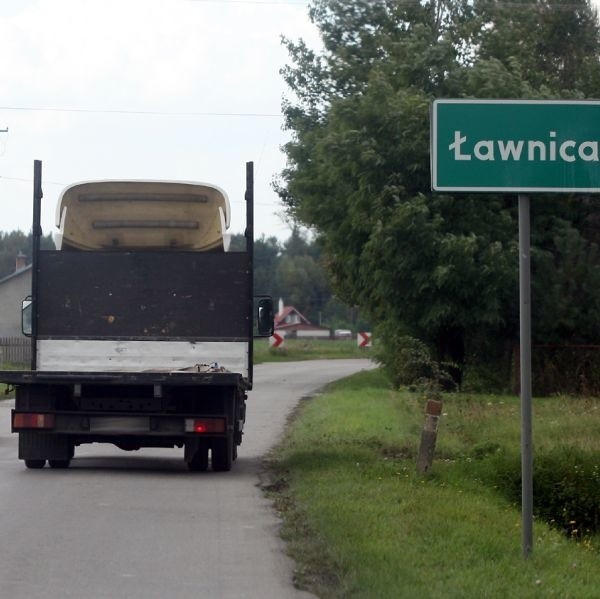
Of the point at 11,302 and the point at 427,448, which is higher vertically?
the point at 11,302

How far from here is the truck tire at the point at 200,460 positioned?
14.6 meters

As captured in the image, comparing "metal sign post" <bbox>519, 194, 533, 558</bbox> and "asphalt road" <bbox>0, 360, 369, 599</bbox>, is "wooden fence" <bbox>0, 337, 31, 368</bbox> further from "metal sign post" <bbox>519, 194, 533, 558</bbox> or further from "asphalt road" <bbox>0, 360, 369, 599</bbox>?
"metal sign post" <bbox>519, 194, 533, 558</bbox>

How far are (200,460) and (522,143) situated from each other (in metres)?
7.77

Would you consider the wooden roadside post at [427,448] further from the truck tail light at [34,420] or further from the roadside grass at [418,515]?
the truck tail light at [34,420]

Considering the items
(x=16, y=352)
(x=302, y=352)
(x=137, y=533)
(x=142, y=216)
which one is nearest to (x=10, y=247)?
(x=302, y=352)

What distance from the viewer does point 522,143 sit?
8086mm

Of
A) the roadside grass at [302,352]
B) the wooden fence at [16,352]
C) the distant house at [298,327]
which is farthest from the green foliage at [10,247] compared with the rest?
the wooden fence at [16,352]

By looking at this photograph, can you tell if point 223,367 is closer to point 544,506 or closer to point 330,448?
point 330,448

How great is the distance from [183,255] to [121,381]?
82.3 inches

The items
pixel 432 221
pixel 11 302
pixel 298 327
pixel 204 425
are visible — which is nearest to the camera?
pixel 204 425

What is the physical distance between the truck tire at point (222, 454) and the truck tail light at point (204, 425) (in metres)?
0.32

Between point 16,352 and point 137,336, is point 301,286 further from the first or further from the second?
point 137,336

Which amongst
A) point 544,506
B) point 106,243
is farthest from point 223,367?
point 544,506

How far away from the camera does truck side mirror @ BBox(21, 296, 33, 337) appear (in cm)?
1533
